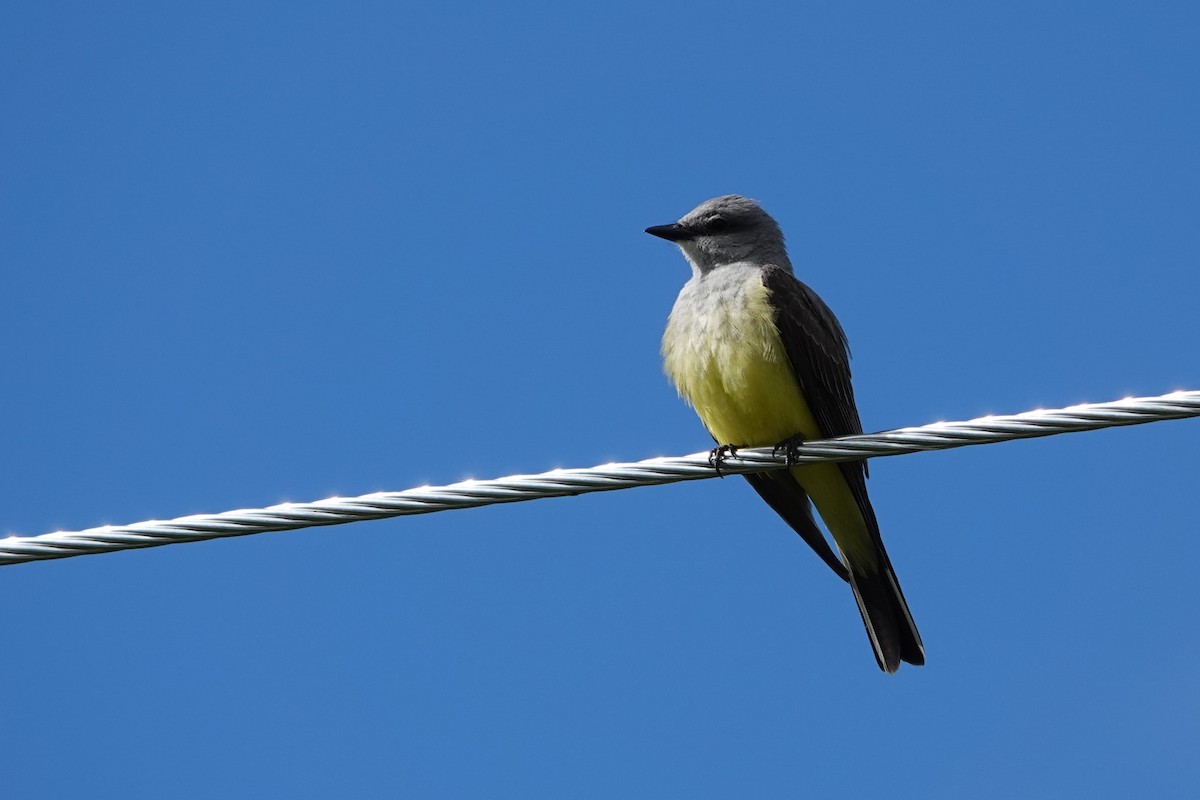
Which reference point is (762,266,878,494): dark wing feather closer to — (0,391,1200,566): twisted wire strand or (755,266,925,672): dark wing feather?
(755,266,925,672): dark wing feather

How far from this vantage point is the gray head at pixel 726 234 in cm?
715

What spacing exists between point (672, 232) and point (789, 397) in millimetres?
1644

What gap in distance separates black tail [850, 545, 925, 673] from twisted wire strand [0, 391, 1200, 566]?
203 cm

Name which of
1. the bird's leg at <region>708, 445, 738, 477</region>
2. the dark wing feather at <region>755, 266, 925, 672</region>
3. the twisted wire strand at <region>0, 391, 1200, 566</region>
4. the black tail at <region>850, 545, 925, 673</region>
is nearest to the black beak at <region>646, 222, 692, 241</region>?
the dark wing feather at <region>755, 266, 925, 672</region>

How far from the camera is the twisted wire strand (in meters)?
4.07

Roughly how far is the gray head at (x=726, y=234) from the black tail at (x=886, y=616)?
1.68 m

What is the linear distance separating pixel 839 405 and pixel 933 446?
1.88 m

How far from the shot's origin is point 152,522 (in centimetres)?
414

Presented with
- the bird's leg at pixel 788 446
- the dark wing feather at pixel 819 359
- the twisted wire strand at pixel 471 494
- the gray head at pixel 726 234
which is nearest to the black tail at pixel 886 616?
the dark wing feather at pixel 819 359

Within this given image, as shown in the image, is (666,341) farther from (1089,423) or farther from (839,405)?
(1089,423)

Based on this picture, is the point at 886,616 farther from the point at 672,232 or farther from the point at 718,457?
the point at 672,232

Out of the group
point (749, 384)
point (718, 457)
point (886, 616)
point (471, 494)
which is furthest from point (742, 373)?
point (471, 494)

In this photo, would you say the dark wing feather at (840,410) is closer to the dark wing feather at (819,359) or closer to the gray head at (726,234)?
the dark wing feather at (819,359)

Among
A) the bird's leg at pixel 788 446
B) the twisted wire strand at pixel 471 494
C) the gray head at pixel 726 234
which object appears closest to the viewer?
the twisted wire strand at pixel 471 494
